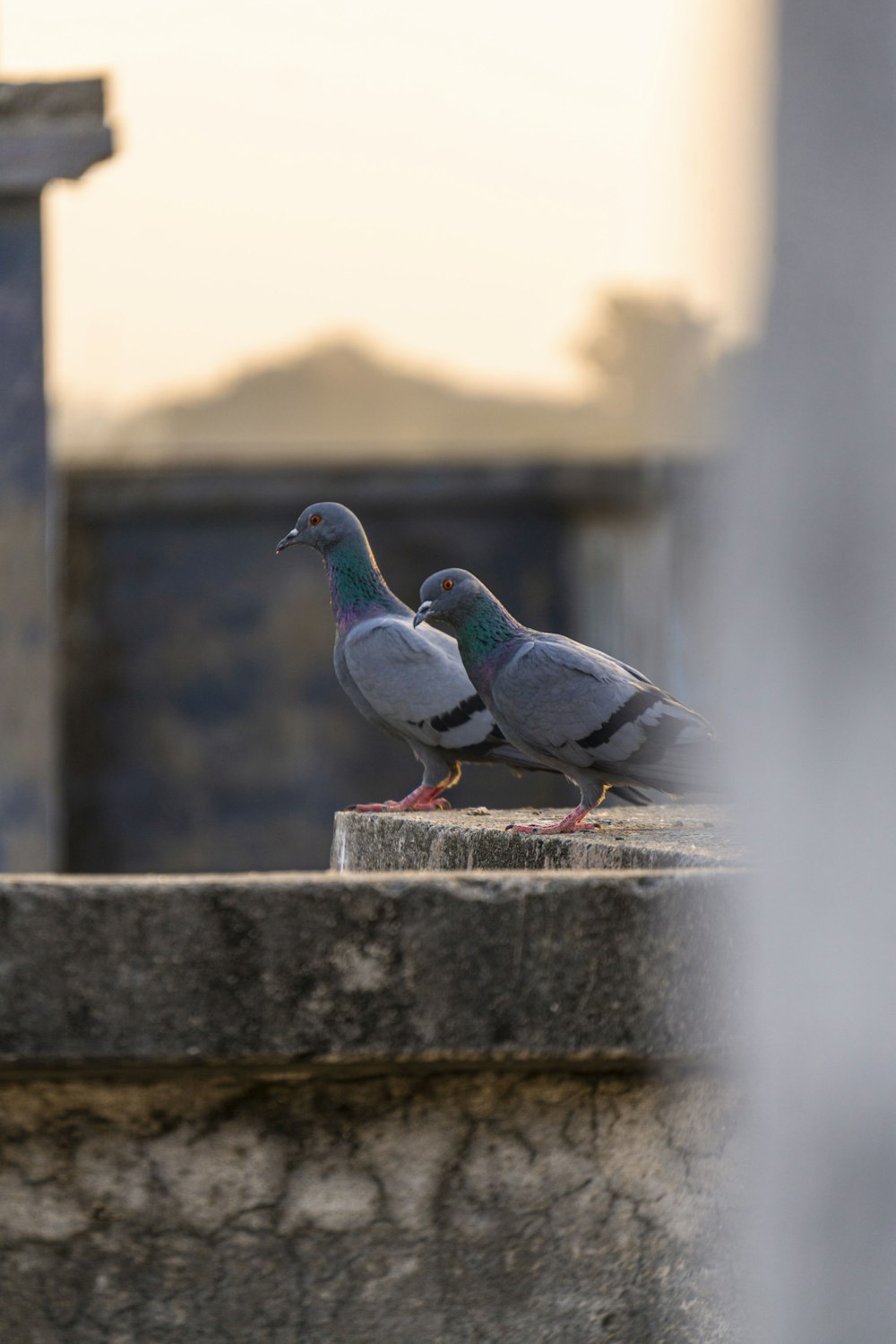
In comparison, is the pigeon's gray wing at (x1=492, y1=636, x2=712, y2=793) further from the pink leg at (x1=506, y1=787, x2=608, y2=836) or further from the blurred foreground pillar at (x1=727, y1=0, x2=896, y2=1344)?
the blurred foreground pillar at (x1=727, y1=0, x2=896, y2=1344)

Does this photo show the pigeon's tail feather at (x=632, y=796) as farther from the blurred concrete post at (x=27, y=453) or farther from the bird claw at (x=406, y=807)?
the blurred concrete post at (x=27, y=453)

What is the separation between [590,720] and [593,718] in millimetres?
11

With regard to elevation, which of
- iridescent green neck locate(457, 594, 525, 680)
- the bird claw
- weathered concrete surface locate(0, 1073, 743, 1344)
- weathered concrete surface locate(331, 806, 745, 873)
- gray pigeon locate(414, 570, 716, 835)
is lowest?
weathered concrete surface locate(0, 1073, 743, 1344)

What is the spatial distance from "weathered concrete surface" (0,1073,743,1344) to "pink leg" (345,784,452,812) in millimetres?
2938

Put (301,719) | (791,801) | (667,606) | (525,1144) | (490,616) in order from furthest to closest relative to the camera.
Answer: (301,719), (667,606), (490,616), (525,1144), (791,801)

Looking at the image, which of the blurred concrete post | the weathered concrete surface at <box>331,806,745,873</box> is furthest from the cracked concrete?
the blurred concrete post

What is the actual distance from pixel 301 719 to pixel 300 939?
38.5 ft

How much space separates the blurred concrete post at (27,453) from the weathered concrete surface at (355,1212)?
612 centimetres

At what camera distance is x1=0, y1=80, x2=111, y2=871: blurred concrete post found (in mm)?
7883

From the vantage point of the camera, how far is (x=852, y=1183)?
176 cm

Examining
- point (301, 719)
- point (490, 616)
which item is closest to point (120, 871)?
point (301, 719)

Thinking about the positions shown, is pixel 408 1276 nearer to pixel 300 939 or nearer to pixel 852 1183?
pixel 300 939

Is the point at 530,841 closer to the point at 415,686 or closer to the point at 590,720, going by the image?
the point at 590,720

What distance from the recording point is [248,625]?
13.9m
